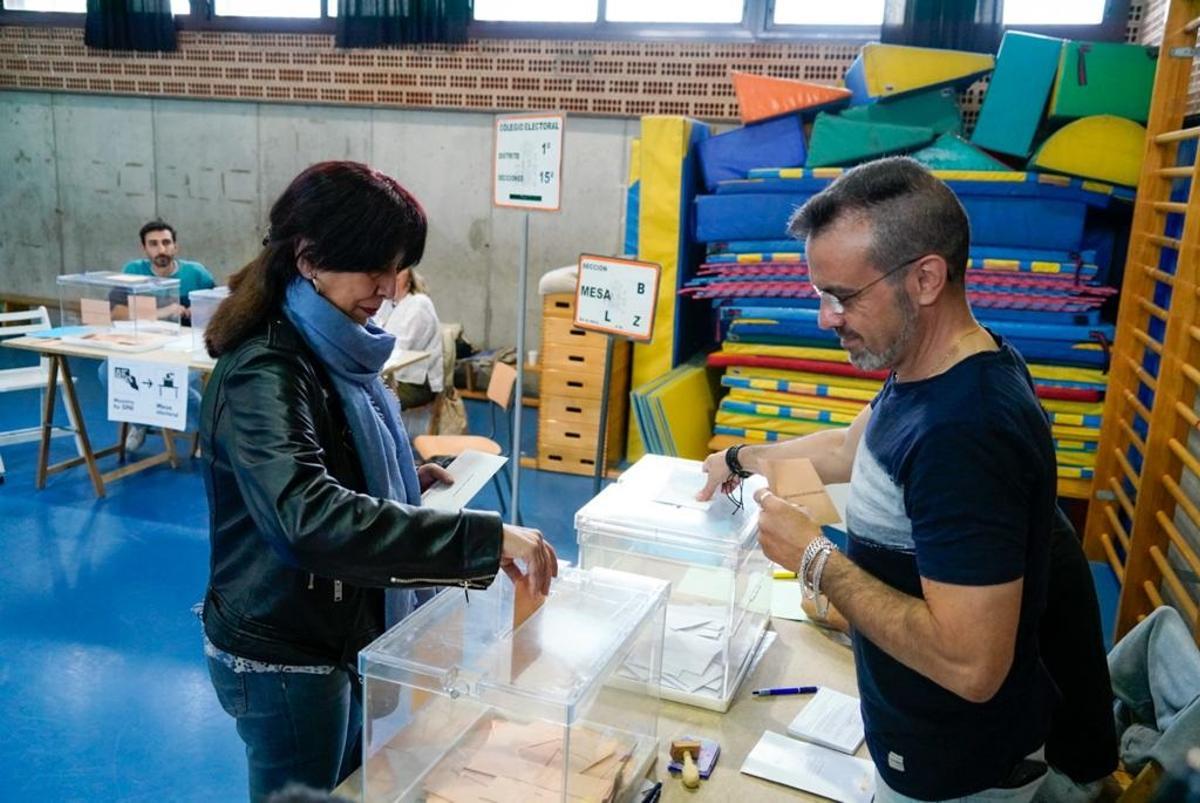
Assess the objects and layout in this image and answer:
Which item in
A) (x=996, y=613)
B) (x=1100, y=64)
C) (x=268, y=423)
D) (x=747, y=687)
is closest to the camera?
(x=996, y=613)

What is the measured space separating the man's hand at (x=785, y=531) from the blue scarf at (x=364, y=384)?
27.7 inches

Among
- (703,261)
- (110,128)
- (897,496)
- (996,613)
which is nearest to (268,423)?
(897,496)

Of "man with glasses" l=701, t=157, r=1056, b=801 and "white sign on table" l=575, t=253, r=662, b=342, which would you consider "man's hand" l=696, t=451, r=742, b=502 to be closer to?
"man with glasses" l=701, t=157, r=1056, b=801

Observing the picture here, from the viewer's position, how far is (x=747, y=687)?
179 centimetres

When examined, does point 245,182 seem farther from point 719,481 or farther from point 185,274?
point 719,481

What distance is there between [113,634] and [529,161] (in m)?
2.42

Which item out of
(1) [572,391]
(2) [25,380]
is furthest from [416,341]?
(2) [25,380]

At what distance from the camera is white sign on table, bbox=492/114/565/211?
3.29 meters

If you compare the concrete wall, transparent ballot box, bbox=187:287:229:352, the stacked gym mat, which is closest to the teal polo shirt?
transparent ballot box, bbox=187:287:229:352

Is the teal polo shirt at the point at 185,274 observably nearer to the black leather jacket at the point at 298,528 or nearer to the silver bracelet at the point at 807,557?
the black leather jacket at the point at 298,528

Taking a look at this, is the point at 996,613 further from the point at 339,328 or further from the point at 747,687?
the point at 339,328

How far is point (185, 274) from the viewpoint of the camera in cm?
583

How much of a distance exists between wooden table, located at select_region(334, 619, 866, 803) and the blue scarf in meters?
0.50

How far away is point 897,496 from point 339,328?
0.92 meters
